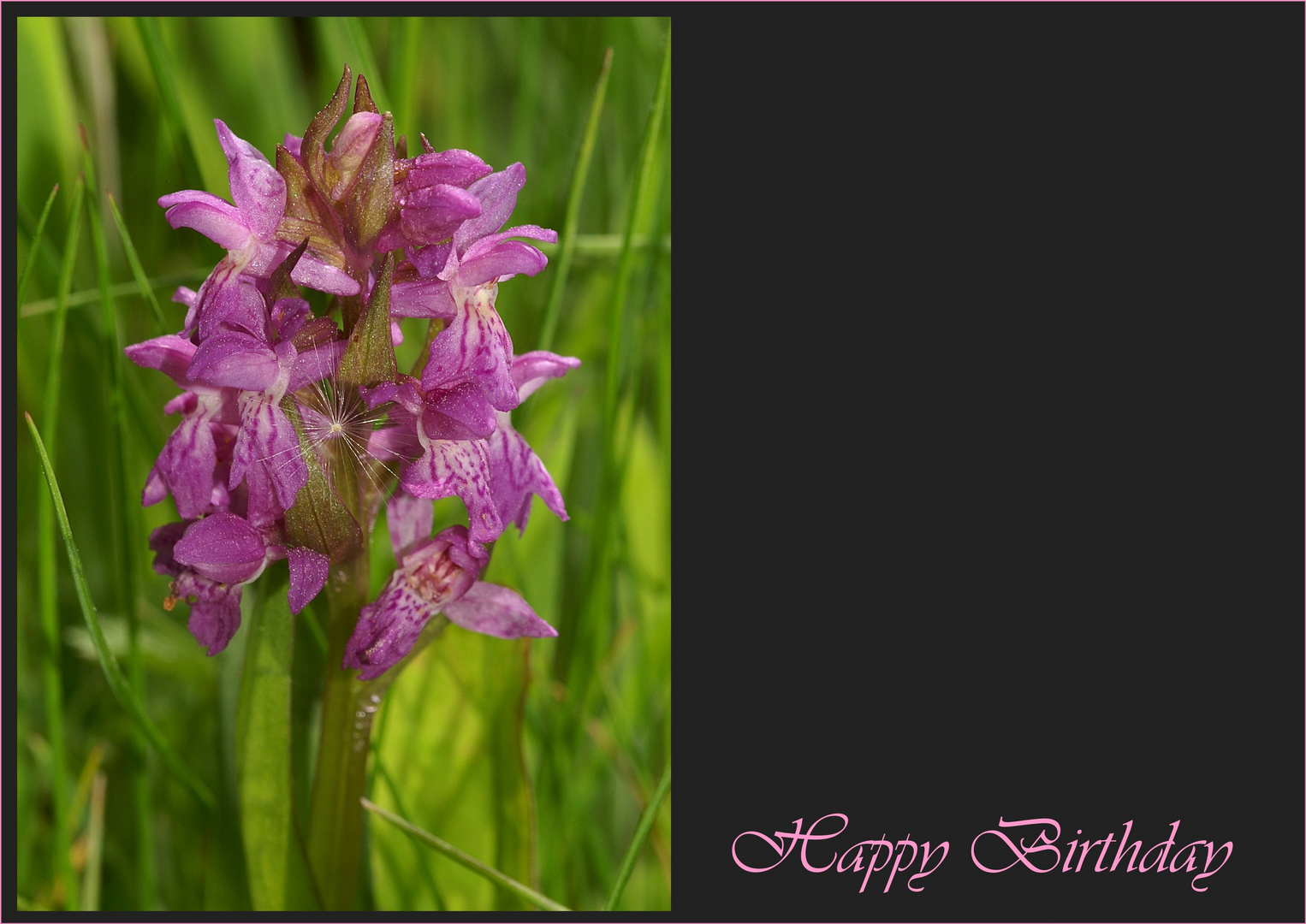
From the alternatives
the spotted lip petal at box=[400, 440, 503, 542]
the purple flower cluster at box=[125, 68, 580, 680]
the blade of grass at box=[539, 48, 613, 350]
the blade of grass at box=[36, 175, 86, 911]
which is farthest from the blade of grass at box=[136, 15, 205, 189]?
the spotted lip petal at box=[400, 440, 503, 542]

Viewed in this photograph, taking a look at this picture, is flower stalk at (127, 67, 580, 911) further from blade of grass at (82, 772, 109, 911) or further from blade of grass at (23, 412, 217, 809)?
blade of grass at (82, 772, 109, 911)

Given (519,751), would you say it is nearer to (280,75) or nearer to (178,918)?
(178,918)

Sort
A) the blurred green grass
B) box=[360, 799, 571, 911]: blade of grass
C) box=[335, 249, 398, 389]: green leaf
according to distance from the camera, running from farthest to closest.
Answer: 1. the blurred green grass
2. box=[360, 799, 571, 911]: blade of grass
3. box=[335, 249, 398, 389]: green leaf

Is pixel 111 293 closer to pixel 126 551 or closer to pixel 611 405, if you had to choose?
pixel 126 551

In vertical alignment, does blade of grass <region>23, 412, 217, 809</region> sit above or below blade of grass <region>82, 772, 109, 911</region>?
above

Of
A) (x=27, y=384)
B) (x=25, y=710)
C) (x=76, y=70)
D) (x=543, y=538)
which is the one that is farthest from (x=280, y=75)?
(x=25, y=710)

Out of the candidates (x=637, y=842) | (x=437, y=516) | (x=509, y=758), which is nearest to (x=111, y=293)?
(x=437, y=516)

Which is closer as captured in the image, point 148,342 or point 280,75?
point 148,342
